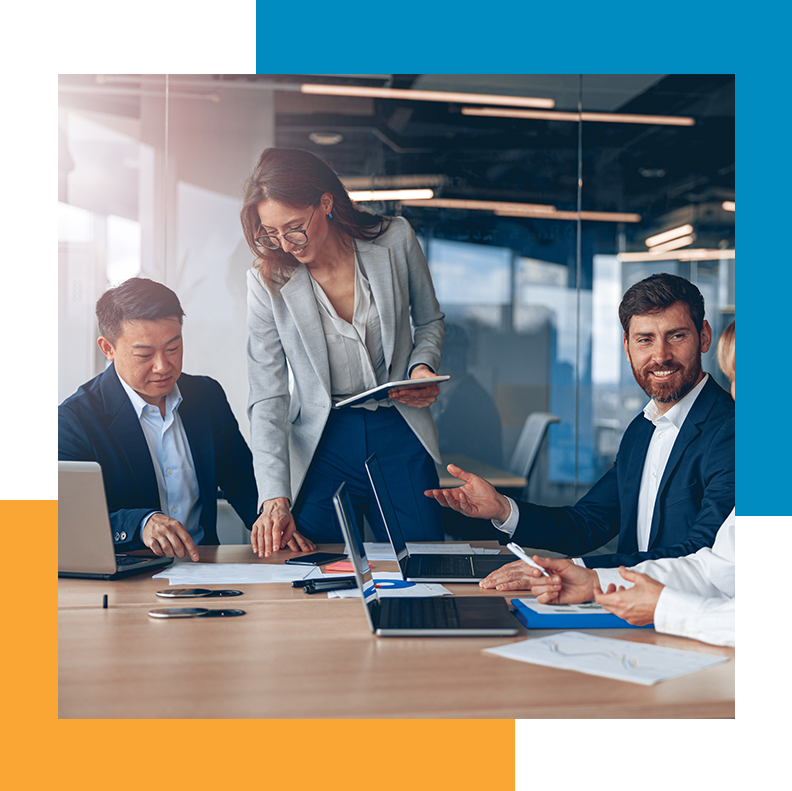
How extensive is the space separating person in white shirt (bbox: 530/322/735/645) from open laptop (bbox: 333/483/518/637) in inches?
5.3

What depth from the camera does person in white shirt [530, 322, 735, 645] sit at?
1.37 meters

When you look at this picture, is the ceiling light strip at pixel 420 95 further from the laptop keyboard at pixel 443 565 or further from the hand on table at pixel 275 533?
the laptop keyboard at pixel 443 565

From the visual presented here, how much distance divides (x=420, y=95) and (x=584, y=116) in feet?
3.01

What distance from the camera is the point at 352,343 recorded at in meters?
2.90

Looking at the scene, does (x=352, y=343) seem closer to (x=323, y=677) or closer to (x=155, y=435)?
(x=155, y=435)

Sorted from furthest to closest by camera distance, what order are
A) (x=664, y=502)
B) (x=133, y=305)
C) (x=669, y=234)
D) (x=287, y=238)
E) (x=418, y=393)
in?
(x=669, y=234), (x=133, y=305), (x=287, y=238), (x=418, y=393), (x=664, y=502)

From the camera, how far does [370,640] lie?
1.38m

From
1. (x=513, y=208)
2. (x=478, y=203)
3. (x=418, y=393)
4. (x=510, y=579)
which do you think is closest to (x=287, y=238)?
(x=418, y=393)

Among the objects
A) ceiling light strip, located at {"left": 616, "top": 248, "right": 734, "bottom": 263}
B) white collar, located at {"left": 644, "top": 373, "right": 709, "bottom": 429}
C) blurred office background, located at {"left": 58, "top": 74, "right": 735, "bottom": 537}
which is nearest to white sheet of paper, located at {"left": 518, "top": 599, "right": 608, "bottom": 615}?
white collar, located at {"left": 644, "top": 373, "right": 709, "bottom": 429}

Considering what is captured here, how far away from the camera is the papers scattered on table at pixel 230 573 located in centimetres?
182

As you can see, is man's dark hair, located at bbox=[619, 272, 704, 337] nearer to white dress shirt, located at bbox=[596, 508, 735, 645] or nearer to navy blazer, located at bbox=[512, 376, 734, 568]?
navy blazer, located at bbox=[512, 376, 734, 568]
